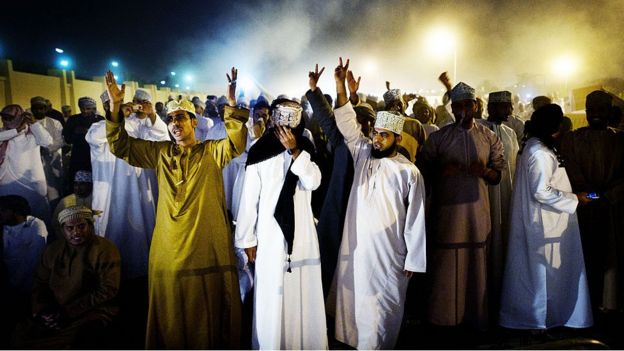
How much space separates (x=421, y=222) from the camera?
11.1 ft

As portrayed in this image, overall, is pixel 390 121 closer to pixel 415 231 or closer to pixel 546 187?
pixel 415 231

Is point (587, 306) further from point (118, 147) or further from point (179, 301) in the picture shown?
point (118, 147)

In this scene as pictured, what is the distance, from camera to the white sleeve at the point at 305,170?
306cm

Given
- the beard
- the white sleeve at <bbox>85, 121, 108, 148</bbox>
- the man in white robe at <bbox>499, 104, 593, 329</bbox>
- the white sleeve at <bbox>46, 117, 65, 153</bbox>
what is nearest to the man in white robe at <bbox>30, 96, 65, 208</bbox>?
the white sleeve at <bbox>46, 117, 65, 153</bbox>

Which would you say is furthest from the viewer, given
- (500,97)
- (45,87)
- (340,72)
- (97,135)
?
(45,87)

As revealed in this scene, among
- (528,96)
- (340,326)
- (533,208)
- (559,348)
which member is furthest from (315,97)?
(528,96)

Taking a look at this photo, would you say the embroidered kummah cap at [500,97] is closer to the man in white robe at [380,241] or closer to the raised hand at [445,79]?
the raised hand at [445,79]

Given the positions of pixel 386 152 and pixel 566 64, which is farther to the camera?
pixel 566 64

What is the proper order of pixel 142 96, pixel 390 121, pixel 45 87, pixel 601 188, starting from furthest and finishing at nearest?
pixel 45 87, pixel 142 96, pixel 601 188, pixel 390 121

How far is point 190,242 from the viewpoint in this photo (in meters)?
3.22

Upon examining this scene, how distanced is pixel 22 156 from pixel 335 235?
4.42 m

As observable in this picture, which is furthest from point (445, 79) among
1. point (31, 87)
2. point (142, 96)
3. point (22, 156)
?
point (31, 87)

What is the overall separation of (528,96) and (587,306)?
36370 mm

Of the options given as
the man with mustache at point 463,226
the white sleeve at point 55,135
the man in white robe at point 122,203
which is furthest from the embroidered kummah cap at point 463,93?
the white sleeve at point 55,135
